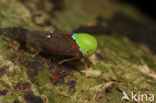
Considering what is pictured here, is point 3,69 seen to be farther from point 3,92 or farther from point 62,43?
point 62,43

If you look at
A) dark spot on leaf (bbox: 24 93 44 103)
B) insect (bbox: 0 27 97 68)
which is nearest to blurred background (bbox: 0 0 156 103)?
dark spot on leaf (bbox: 24 93 44 103)

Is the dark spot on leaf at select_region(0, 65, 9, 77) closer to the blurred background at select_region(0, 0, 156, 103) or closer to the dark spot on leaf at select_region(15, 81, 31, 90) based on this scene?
the blurred background at select_region(0, 0, 156, 103)

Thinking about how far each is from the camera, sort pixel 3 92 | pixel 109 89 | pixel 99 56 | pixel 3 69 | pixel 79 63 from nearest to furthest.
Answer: pixel 3 92
pixel 3 69
pixel 109 89
pixel 79 63
pixel 99 56

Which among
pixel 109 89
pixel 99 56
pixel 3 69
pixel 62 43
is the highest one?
pixel 62 43

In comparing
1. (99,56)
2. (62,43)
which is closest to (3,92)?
(62,43)

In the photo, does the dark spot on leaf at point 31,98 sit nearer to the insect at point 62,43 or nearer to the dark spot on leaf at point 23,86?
the dark spot on leaf at point 23,86

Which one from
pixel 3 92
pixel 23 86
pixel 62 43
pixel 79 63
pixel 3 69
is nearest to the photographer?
pixel 3 92

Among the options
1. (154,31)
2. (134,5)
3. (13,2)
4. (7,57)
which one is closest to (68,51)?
(7,57)

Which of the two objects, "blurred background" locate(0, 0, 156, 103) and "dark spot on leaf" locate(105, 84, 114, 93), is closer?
"blurred background" locate(0, 0, 156, 103)

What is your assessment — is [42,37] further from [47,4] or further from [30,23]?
[47,4]

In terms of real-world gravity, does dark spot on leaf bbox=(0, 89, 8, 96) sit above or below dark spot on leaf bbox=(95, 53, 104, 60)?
above

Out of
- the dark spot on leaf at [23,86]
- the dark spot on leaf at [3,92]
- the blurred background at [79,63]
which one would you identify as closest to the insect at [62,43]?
the blurred background at [79,63]

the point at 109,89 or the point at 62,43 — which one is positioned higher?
the point at 62,43
